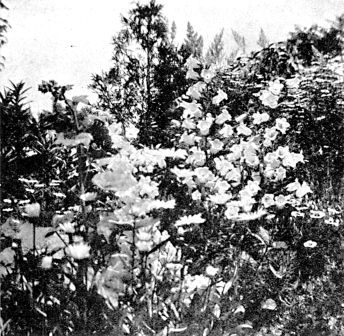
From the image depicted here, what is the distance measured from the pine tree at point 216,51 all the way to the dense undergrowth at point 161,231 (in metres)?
1.40

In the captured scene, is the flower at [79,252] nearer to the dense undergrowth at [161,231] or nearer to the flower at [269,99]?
the dense undergrowth at [161,231]

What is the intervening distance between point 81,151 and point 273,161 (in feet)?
4.26

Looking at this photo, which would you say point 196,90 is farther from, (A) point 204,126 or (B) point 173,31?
(B) point 173,31

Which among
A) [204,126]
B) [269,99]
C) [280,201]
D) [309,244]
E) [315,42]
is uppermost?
[315,42]

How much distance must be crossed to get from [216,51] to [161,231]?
310cm

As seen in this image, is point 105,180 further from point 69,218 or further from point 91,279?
point 91,279

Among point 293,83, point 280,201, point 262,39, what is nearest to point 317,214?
point 280,201

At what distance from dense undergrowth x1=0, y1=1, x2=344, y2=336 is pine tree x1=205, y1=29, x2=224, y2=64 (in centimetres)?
140

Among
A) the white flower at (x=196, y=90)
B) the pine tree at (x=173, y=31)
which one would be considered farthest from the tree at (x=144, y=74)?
the white flower at (x=196, y=90)

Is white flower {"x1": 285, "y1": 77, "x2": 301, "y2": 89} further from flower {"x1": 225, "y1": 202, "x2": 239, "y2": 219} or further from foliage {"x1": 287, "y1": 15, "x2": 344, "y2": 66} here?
flower {"x1": 225, "y1": 202, "x2": 239, "y2": 219}

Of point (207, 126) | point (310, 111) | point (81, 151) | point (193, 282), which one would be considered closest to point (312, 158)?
point (310, 111)

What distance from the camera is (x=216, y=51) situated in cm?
483

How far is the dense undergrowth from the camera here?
5.20ft

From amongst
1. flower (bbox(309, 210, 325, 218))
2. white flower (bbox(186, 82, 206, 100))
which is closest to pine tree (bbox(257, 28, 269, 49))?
white flower (bbox(186, 82, 206, 100))
